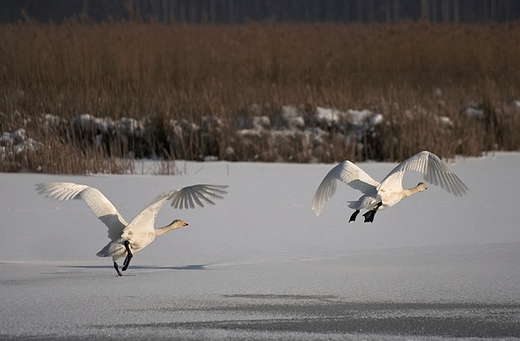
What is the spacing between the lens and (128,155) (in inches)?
530

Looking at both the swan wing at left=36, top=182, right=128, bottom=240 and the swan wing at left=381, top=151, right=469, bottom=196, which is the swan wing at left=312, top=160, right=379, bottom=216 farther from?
the swan wing at left=36, top=182, right=128, bottom=240

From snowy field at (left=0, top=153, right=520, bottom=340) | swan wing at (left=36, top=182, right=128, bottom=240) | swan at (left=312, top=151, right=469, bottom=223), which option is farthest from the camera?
swan at (left=312, top=151, right=469, bottom=223)

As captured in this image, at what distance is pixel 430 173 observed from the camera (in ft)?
25.2

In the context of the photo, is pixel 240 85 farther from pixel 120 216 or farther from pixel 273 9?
pixel 273 9

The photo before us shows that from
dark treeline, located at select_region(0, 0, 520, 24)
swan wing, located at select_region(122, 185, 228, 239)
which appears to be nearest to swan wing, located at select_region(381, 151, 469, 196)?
swan wing, located at select_region(122, 185, 228, 239)

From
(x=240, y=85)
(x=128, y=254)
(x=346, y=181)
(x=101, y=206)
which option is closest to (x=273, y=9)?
(x=240, y=85)

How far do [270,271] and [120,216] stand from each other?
1.07 metres

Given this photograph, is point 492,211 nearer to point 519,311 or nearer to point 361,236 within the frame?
point 361,236

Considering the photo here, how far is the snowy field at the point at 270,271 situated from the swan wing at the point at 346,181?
0.97ft

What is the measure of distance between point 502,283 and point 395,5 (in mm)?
55804

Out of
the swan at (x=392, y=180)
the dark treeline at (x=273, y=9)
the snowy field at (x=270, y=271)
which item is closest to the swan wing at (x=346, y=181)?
the swan at (x=392, y=180)

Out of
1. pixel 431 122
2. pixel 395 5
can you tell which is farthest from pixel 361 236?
pixel 395 5

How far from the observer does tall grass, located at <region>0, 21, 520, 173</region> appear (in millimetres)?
13511

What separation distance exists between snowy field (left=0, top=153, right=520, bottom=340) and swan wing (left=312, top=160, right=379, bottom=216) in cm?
30
